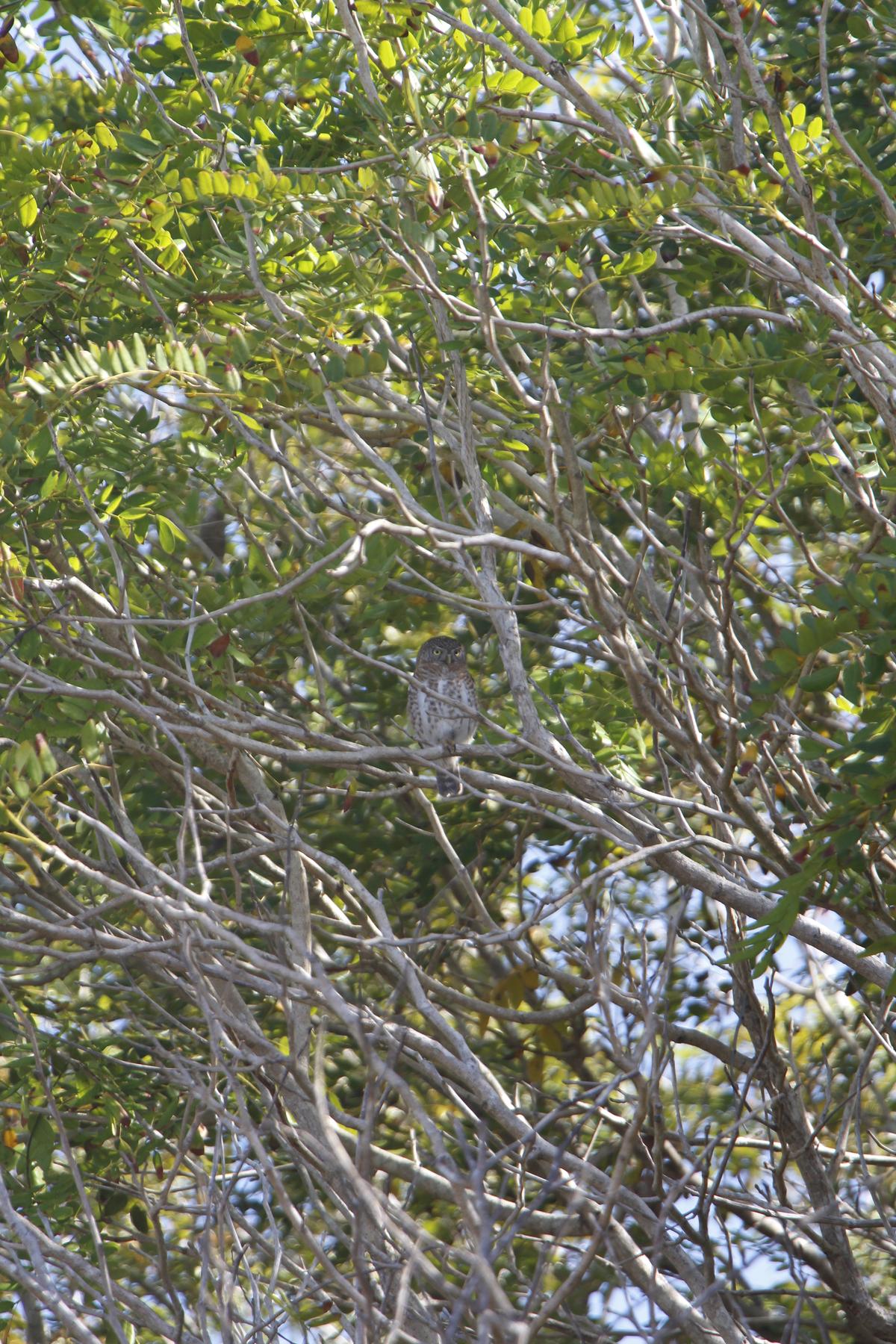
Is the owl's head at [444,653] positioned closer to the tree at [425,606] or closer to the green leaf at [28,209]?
the tree at [425,606]

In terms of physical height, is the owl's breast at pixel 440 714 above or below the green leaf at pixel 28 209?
below

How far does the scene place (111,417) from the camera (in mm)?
4812

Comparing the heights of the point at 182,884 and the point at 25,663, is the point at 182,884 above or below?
below

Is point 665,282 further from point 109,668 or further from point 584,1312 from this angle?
point 584,1312

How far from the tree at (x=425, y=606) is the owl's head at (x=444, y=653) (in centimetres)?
42

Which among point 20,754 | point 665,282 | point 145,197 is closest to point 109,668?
point 20,754

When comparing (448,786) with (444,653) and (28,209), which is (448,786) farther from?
(28,209)

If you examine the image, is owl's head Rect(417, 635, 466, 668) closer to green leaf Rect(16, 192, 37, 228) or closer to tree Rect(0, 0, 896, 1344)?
tree Rect(0, 0, 896, 1344)

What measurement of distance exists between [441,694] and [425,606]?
0.40 meters

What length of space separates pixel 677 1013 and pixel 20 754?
3535 millimetres

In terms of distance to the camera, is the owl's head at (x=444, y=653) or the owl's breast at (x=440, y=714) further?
the owl's head at (x=444, y=653)

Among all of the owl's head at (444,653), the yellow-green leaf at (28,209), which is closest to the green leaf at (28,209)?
the yellow-green leaf at (28,209)

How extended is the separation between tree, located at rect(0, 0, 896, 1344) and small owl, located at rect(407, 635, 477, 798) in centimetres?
19

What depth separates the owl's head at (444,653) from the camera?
667 cm
